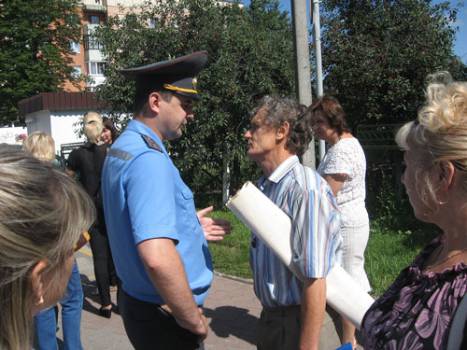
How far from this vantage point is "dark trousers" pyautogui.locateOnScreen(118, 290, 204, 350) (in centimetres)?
225

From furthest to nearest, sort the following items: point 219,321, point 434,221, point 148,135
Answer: point 219,321, point 148,135, point 434,221

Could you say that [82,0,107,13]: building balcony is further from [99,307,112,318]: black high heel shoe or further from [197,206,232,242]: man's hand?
[197,206,232,242]: man's hand

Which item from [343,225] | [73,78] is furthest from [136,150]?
[73,78]

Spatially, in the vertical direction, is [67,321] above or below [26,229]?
below

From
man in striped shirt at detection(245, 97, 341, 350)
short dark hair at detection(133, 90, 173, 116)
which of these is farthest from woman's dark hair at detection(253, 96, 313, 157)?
short dark hair at detection(133, 90, 173, 116)

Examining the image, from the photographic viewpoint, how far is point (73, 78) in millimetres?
39062

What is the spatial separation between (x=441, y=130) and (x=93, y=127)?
4.33 metres

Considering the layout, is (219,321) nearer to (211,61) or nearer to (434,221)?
(434,221)

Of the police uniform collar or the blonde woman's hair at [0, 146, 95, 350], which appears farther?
the police uniform collar

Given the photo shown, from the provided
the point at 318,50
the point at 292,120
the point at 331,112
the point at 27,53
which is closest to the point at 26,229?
the point at 292,120

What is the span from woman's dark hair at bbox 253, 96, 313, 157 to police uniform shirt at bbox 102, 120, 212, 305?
0.65 metres

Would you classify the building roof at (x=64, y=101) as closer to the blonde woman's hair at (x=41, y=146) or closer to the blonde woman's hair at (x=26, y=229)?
the blonde woman's hair at (x=41, y=146)

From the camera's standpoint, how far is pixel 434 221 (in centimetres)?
169

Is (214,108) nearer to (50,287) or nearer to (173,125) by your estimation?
(173,125)
